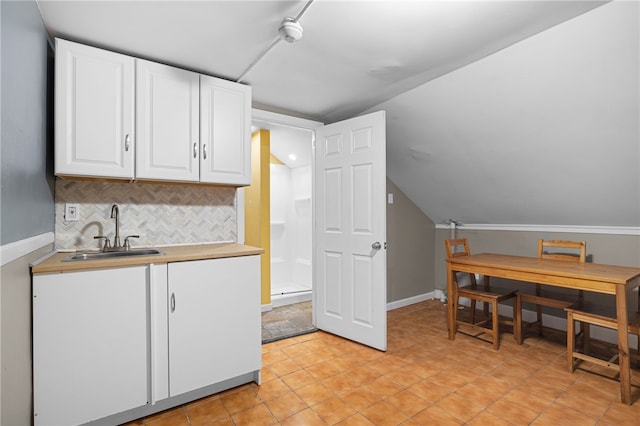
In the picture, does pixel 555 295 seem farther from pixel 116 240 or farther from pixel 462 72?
pixel 116 240

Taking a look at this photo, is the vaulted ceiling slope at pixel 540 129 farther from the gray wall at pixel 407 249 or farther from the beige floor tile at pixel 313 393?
the beige floor tile at pixel 313 393

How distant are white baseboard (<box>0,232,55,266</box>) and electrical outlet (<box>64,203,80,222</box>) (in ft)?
0.76

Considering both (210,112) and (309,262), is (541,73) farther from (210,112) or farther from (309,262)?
(309,262)

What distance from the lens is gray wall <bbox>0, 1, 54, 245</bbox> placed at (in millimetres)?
1256

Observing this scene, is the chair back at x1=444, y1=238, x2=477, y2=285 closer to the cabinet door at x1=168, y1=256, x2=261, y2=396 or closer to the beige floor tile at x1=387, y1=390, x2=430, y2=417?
the beige floor tile at x1=387, y1=390, x2=430, y2=417

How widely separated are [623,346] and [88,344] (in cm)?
323

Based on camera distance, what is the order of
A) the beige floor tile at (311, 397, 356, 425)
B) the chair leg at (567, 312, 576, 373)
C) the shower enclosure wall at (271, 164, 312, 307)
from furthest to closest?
1. the shower enclosure wall at (271, 164, 312, 307)
2. the chair leg at (567, 312, 576, 373)
3. the beige floor tile at (311, 397, 356, 425)

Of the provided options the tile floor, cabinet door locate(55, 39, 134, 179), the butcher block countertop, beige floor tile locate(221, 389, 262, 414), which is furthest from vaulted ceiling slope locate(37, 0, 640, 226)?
beige floor tile locate(221, 389, 262, 414)

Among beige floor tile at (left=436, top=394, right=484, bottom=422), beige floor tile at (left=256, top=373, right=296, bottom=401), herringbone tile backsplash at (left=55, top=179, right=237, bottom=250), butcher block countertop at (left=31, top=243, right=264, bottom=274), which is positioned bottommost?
beige floor tile at (left=256, top=373, right=296, bottom=401)

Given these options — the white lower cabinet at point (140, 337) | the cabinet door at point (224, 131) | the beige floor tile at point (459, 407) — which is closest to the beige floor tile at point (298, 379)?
the white lower cabinet at point (140, 337)

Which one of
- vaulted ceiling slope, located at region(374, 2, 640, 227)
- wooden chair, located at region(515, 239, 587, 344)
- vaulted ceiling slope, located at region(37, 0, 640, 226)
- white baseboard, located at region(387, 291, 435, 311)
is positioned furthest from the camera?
white baseboard, located at region(387, 291, 435, 311)

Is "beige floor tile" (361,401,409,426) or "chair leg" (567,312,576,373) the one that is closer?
"beige floor tile" (361,401,409,426)

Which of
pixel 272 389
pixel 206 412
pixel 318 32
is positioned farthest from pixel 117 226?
pixel 318 32

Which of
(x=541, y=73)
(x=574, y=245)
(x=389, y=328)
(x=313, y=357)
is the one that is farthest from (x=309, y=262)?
(x=541, y=73)
